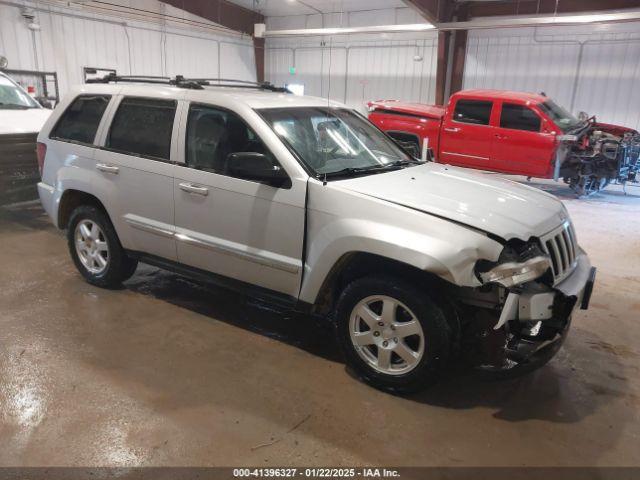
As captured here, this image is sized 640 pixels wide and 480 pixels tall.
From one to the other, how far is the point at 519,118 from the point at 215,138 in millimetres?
7353

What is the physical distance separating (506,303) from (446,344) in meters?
0.40

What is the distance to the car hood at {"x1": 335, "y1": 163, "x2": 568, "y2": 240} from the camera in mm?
2660

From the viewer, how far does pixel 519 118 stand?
913 centimetres

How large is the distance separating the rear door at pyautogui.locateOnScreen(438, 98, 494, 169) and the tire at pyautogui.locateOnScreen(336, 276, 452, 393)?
7.45 meters

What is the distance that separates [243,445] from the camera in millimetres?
2500

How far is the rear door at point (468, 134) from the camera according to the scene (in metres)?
9.45

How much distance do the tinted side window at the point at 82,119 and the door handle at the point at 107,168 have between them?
27 centimetres

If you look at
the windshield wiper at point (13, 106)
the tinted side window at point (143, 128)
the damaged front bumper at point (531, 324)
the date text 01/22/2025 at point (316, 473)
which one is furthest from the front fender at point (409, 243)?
the windshield wiper at point (13, 106)

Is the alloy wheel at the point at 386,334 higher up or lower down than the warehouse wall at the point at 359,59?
lower down

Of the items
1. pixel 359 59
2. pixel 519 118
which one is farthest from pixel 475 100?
pixel 359 59

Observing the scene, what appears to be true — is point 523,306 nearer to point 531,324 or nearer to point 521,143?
point 531,324

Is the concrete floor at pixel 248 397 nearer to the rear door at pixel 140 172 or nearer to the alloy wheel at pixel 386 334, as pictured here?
the alloy wheel at pixel 386 334

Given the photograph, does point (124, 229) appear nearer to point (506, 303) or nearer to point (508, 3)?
point (506, 303)

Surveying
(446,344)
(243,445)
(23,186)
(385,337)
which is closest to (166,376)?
(243,445)
